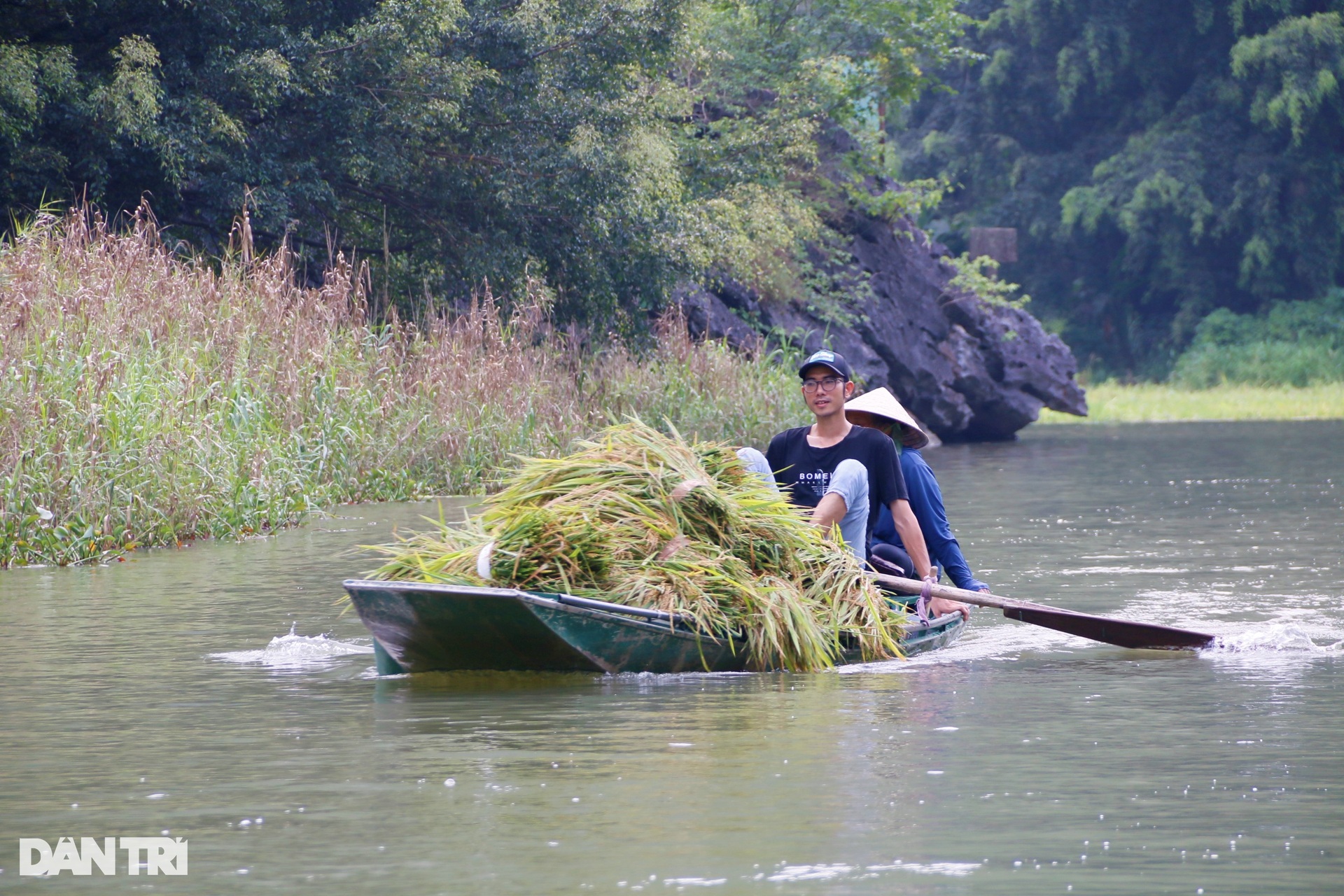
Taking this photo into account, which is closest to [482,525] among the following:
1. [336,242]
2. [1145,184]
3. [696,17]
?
[336,242]

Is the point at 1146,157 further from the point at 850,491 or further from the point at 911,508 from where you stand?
the point at 850,491

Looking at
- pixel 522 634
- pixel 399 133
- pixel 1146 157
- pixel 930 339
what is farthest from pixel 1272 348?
pixel 522 634

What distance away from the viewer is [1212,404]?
3934cm

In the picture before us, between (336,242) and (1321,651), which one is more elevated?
(336,242)

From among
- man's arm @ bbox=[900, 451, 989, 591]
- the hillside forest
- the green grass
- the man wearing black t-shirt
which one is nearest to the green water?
man's arm @ bbox=[900, 451, 989, 591]

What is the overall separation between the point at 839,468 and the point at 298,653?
2.47 metres

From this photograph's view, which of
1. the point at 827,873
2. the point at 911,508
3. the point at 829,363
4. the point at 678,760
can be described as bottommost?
the point at 827,873

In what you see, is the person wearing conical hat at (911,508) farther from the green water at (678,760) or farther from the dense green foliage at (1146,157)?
the dense green foliage at (1146,157)

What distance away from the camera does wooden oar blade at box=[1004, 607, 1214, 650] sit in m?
7.98

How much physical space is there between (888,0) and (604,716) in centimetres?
2615

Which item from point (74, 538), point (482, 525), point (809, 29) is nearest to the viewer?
point (482, 525)

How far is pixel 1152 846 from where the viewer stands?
4562mm

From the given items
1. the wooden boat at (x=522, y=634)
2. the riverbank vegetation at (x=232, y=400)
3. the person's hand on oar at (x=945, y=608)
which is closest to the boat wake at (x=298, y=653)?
the wooden boat at (x=522, y=634)

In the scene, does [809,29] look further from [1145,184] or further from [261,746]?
[261,746]
